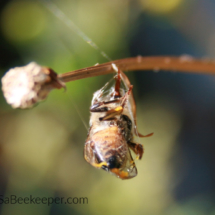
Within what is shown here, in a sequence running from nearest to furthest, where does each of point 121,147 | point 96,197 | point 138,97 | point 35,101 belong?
point 35,101 → point 121,147 → point 96,197 → point 138,97

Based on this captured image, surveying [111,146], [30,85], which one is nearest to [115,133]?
[111,146]

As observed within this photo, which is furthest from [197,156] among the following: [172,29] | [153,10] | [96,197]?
[153,10]

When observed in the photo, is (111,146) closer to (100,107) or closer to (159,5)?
(100,107)

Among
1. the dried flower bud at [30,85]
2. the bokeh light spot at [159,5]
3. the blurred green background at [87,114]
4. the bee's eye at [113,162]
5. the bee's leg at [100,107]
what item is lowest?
the blurred green background at [87,114]

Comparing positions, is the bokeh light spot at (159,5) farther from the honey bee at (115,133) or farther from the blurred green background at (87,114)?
the honey bee at (115,133)

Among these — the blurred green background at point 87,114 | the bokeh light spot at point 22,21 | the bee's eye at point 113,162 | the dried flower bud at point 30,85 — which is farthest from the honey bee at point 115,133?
the bokeh light spot at point 22,21

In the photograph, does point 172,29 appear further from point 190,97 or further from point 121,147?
point 121,147
